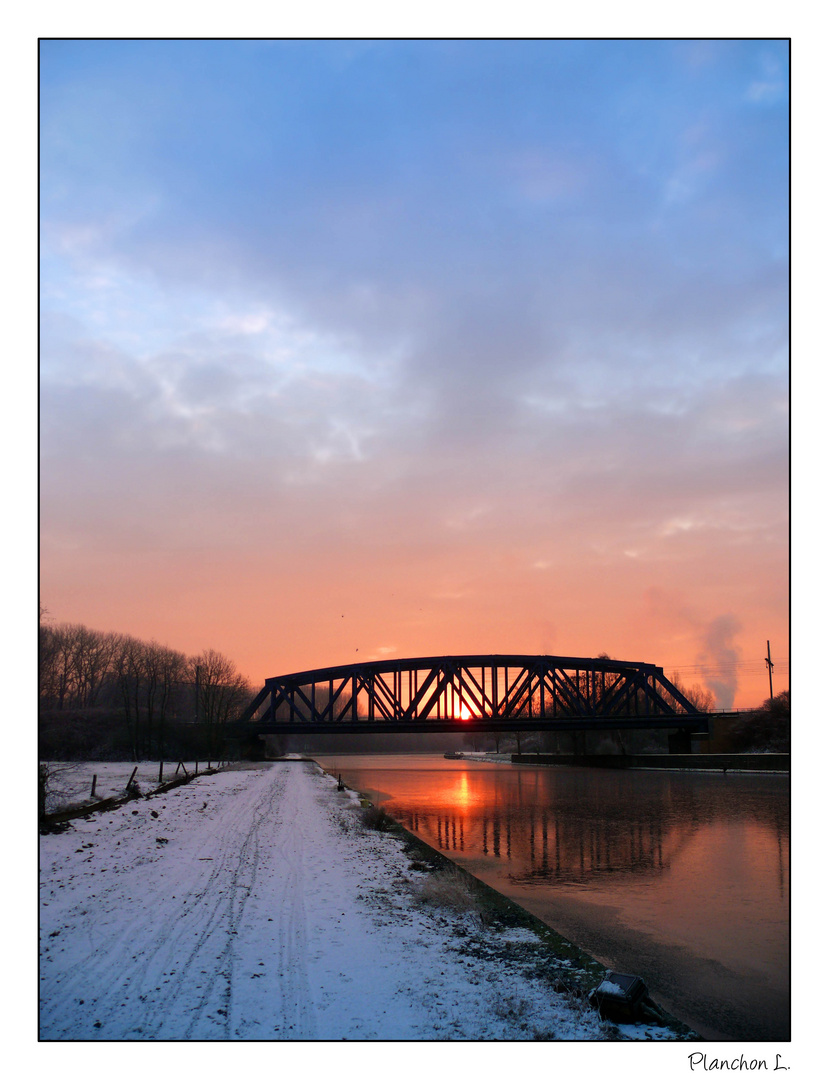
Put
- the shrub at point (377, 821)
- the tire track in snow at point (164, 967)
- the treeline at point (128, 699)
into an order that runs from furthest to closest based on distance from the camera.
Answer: the treeline at point (128, 699) → the shrub at point (377, 821) → the tire track in snow at point (164, 967)

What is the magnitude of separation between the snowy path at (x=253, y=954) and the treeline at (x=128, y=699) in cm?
4393

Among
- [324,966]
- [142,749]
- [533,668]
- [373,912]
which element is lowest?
[142,749]

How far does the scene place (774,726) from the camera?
6225cm

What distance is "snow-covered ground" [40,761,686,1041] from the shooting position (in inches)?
A: 319

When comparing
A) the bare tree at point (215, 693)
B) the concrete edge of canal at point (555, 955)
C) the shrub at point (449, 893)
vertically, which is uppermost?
the concrete edge of canal at point (555, 955)

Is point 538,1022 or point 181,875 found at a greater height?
point 538,1022

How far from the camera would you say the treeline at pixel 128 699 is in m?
67.5

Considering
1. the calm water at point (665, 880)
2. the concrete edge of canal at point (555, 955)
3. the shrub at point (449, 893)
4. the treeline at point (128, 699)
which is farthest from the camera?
the treeline at point (128, 699)

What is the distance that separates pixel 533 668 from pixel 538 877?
64.1m

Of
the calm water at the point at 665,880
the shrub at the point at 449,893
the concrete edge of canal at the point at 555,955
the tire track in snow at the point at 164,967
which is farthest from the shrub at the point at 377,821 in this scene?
the tire track in snow at the point at 164,967

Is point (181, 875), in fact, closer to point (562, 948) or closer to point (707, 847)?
point (562, 948)

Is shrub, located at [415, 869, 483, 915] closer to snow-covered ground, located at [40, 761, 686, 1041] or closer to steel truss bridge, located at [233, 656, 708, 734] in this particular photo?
snow-covered ground, located at [40, 761, 686, 1041]

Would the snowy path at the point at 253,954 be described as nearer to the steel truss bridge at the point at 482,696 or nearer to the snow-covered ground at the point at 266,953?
the snow-covered ground at the point at 266,953
